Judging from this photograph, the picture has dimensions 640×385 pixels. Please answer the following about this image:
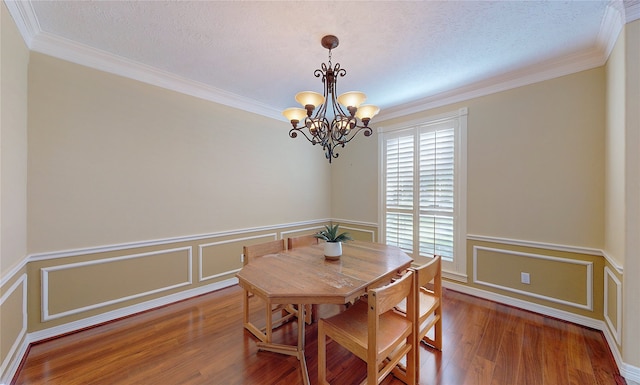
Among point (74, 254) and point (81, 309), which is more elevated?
point (74, 254)

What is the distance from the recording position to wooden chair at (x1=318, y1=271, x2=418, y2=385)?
1.29 metres

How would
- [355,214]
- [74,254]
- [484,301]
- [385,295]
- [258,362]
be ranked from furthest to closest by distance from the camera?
[355,214], [484,301], [74,254], [258,362], [385,295]

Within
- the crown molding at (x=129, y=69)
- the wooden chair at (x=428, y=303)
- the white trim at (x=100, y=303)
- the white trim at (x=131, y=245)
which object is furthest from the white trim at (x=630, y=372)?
the crown molding at (x=129, y=69)

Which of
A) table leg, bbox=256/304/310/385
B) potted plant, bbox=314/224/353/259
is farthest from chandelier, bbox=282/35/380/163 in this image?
table leg, bbox=256/304/310/385

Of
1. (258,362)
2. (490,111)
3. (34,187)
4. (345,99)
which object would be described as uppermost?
(490,111)

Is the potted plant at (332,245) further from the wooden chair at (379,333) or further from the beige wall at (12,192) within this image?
the beige wall at (12,192)

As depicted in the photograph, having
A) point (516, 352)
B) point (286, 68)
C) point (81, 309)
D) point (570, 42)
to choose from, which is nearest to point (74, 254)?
A: point (81, 309)

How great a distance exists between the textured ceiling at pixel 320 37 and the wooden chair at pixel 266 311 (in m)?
1.86

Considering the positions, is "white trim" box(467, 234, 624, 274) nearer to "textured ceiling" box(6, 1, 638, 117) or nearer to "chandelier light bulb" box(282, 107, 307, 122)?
"textured ceiling" box(6, 1, 638, 117)

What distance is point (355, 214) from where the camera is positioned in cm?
424

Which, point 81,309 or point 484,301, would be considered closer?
point 81,309

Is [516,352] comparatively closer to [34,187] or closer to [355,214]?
[355,214]

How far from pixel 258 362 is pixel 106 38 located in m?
2.96

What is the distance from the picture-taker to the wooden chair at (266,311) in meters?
2.04
